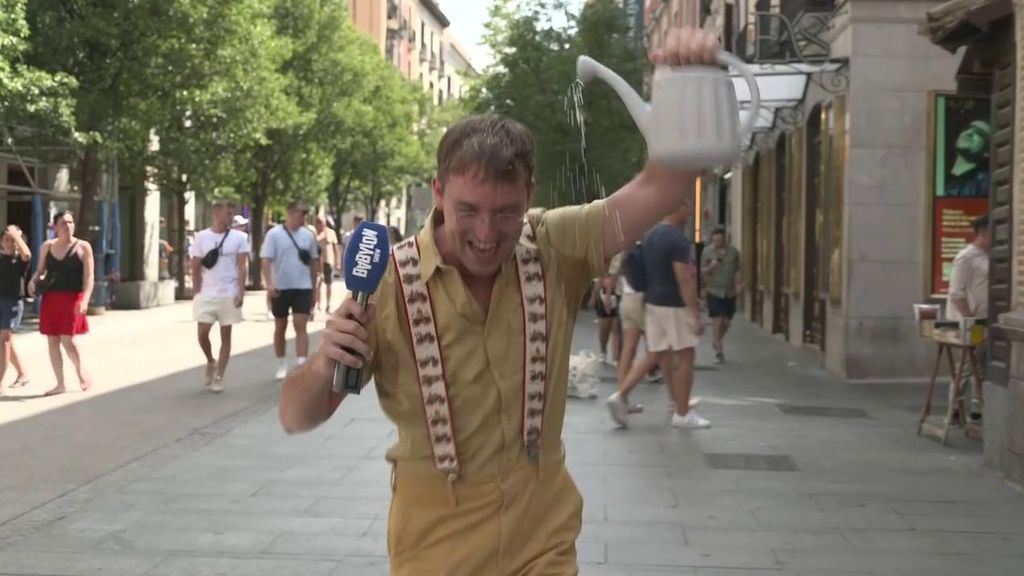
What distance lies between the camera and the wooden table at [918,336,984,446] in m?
9.50

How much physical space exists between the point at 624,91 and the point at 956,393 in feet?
26.3

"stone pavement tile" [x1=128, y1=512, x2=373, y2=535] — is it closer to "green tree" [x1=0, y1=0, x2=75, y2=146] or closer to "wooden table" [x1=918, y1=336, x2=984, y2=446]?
"wooden table" [x1=918, y1=336, x2=984, y2=446]

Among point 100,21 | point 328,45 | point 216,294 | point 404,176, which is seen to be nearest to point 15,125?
point 100,21

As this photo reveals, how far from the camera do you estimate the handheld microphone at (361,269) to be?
2361mm

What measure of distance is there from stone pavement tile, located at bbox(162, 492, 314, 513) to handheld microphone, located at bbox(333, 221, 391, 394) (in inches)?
194

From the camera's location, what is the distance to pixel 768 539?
6504mm

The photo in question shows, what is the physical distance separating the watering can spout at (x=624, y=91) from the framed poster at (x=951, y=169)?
12.3 metres

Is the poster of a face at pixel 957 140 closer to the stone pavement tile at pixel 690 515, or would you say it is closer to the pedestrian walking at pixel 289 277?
the pedestrian walking at pixel 289 277

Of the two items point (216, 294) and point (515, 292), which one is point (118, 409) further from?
point (515, 292)

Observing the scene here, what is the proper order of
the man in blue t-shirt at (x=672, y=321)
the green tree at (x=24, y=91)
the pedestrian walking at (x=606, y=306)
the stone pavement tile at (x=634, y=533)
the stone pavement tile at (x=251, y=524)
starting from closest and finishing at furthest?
the stone pavement tile at (x=634, y=533) < the stone pavement tile at (x=251, y=524) < the man in blue t-shirt at (x=672, y=321) < the pedestrian walking at (x=606, y=306) < the green tree at (x=24, y=91)

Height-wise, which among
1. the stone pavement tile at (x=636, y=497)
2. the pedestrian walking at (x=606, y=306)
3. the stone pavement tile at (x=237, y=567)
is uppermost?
the pedestrian walking at (x=606, y=306)

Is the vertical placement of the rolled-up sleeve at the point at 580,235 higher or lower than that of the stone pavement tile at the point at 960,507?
higher

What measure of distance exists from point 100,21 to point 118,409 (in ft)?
39.5

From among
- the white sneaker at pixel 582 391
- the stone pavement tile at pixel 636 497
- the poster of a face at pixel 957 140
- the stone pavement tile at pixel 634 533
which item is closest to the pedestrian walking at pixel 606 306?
the white sneaker at pixel 582 391
